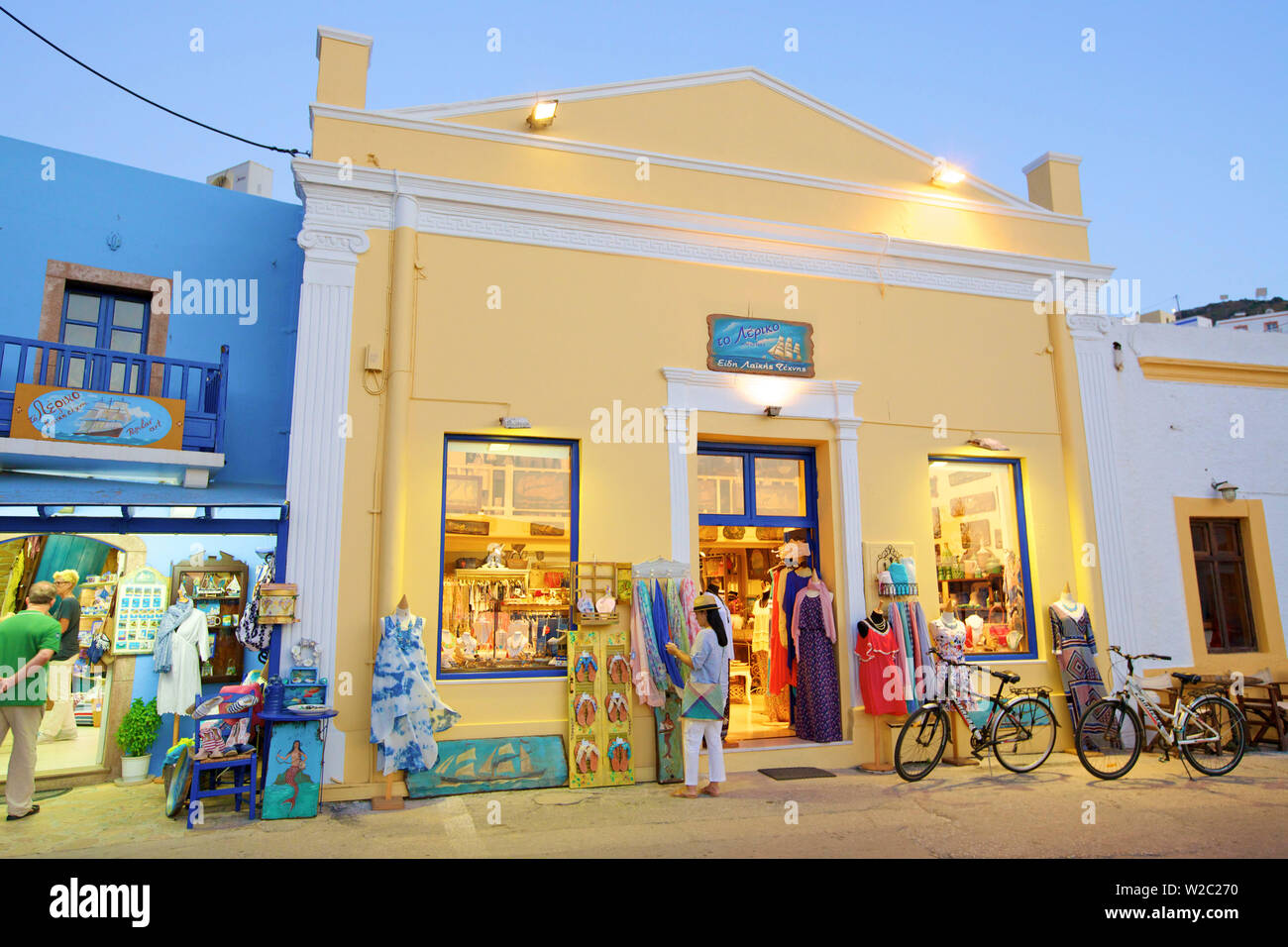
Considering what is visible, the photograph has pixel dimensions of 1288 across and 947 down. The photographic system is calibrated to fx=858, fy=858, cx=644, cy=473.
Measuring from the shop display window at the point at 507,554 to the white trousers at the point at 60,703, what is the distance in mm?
3877

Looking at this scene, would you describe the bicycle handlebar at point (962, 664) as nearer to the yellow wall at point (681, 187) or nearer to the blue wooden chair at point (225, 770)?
the yellow wall at point (681, 187)

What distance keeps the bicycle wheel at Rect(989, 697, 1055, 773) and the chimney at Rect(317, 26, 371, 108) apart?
8.87 m

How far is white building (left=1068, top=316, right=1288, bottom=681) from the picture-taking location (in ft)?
34.2

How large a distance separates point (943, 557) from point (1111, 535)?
85.3 inches

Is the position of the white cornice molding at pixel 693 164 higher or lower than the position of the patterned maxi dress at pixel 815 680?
higher

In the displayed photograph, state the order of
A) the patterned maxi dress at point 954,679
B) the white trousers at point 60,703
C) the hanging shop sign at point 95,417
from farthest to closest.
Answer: the patterned maxi dress at point 954,679 < the white trousers at point 60,703 < the hanging shop sign at point 95,417

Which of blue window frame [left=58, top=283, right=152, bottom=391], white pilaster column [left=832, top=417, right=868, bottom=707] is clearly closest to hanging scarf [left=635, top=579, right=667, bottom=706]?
white pilaster column [left=832, top=417, right=868, bottom=707]

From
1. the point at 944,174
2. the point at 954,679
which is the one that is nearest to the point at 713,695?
the point at 954,679

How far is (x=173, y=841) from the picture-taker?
612 centimetres

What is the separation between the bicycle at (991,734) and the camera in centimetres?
823

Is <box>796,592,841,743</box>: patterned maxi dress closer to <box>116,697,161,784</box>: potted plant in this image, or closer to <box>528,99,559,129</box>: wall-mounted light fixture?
<box>528,99,559,129</box>: wall-mounted light fixture

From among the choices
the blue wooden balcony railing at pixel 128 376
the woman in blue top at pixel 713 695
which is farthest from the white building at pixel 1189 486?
the blue wooden balcony railing at pixel 128 376

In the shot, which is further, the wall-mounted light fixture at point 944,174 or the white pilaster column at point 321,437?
the wall-mounted light fixture at point 944,174

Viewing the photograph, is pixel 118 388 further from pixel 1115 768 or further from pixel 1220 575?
pixel 1220 575
